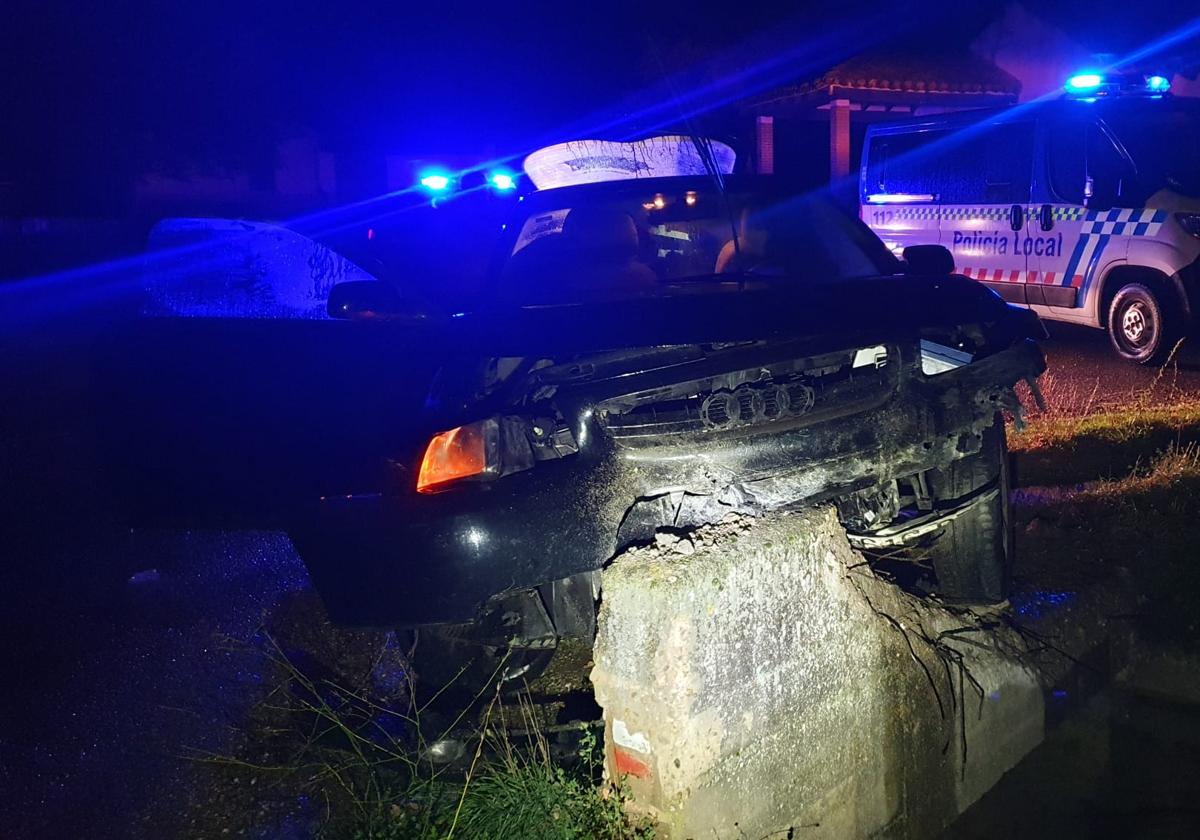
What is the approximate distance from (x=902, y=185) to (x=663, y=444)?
8.12 metres

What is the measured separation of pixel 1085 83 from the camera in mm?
7645

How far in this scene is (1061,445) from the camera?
4.72m

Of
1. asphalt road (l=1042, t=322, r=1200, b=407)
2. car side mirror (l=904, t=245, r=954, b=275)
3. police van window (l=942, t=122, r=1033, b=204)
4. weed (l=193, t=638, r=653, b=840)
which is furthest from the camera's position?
police van window (l=942, t=122, r=1033, b=204)

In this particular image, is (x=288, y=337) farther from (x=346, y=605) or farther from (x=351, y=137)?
(x=351, y=137)

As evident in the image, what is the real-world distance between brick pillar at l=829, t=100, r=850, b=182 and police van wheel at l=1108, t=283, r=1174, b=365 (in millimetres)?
6393

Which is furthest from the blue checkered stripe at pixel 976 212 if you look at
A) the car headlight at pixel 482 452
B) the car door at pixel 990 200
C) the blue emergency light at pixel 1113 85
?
the car headlight at pixel 482 452

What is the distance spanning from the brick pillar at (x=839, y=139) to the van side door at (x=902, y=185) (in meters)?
3.48

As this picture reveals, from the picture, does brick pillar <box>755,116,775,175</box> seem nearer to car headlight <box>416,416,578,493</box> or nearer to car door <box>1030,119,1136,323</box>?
car door <box>1030,119,1136,323</box>

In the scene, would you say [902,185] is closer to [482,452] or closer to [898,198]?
[898,198]

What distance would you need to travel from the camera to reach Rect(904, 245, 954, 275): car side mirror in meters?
3.67

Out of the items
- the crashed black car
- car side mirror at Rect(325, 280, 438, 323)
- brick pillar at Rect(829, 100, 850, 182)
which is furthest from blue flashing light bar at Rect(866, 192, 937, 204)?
car side mirror at Rect(325, 280, 438, 323)

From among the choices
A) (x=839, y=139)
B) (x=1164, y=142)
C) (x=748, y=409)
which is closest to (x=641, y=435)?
(x=748, y=409)

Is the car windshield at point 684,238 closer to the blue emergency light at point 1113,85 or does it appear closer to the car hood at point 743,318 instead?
the car hood at point 743,318

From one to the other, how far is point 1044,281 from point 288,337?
20.8ft
